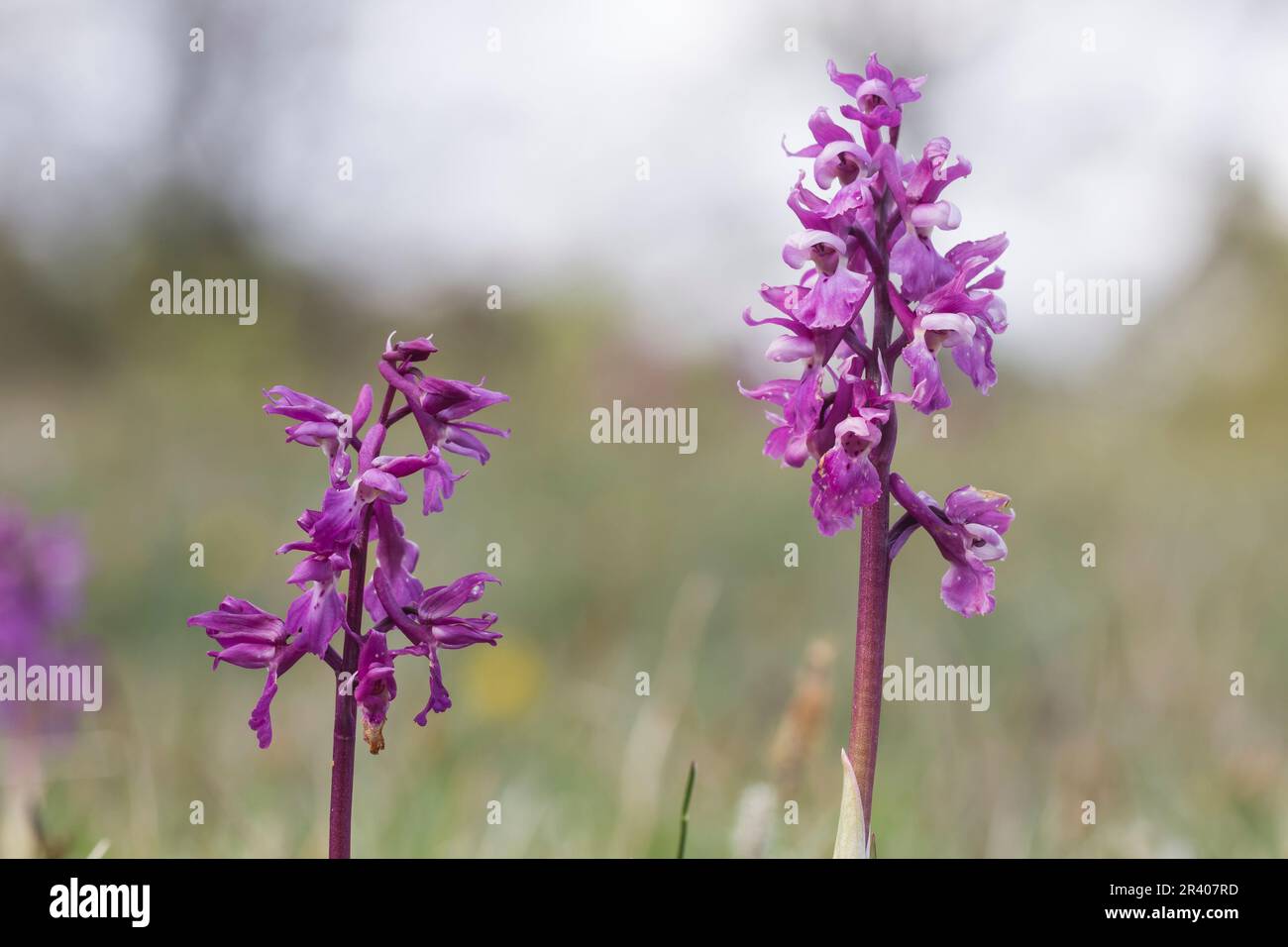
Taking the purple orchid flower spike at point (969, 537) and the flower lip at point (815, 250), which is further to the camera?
the purple orchid flower spike at point (969, 537)

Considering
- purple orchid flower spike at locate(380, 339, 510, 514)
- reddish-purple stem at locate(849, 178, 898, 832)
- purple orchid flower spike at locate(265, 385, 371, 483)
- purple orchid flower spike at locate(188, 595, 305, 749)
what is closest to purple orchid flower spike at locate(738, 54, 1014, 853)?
reddish-purple stem at locate(849, 178, 898, 832)

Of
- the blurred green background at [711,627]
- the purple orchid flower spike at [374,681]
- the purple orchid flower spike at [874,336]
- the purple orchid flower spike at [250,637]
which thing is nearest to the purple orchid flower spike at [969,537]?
the purple orchid flower spike at [874,336]

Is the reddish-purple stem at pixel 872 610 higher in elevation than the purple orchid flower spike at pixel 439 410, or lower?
lower

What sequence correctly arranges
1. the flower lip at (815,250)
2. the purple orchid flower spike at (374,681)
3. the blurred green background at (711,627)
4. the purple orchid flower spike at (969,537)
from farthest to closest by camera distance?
the blurred green background at (711,627), the purple orchid flower spike at (969,537), the flower lip at (815,250), the purple orchid flower spike at (374,681)

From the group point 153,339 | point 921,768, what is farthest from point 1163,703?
point 153,339

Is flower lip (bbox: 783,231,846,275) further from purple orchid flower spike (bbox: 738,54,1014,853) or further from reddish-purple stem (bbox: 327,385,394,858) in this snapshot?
reddish-purple stem (bbox: 327,385,394,858)

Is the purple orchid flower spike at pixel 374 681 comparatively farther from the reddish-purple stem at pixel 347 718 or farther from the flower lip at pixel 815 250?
the flower lip at pixel 815 250

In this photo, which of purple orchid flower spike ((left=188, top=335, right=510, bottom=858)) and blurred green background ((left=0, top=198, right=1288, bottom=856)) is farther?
blurred green background ((left=0, top=198, right=1288, bottom=856))
